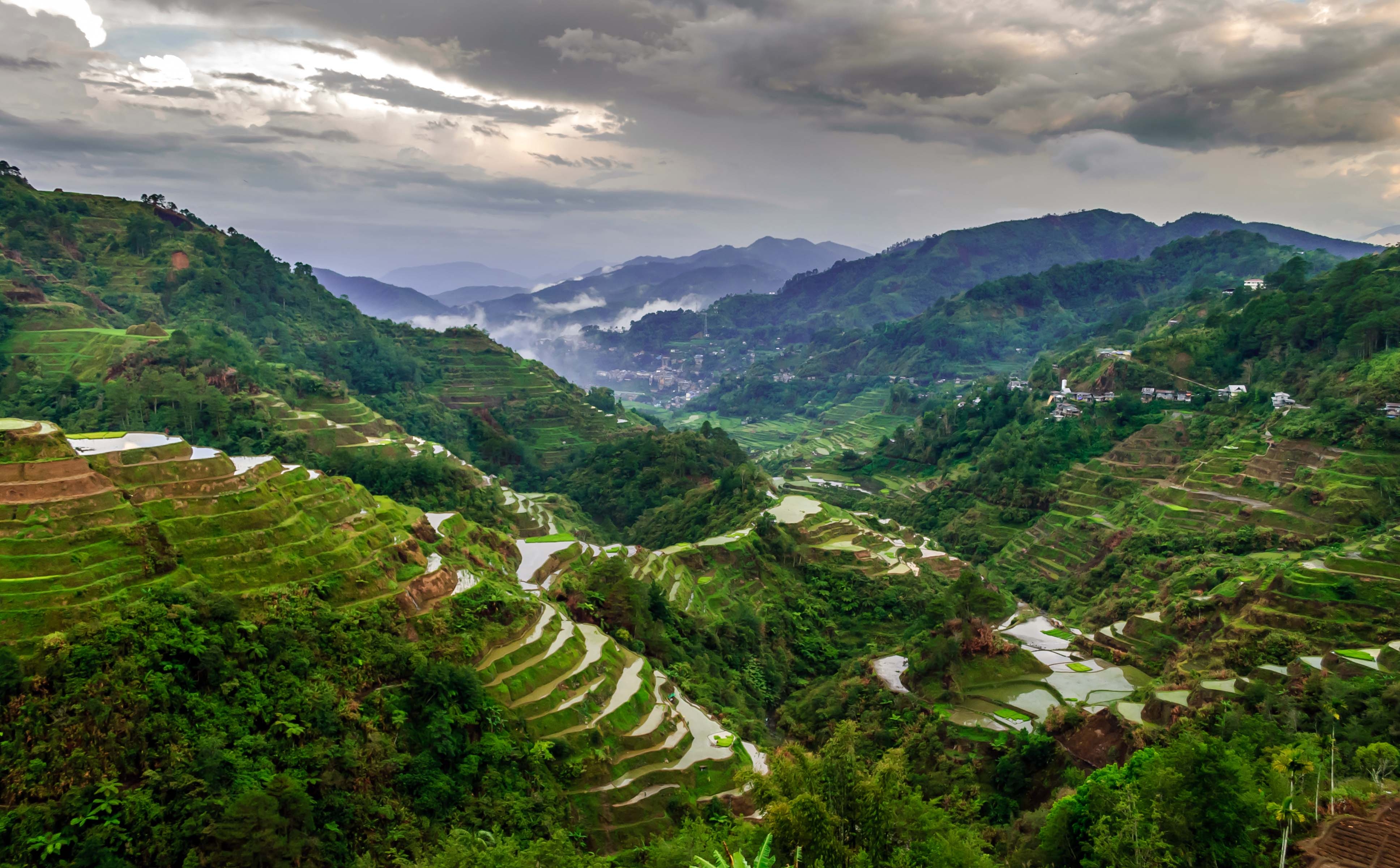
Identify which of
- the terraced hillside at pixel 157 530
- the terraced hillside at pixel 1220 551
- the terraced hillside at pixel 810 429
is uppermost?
the terraced hillside at pixel 157 530

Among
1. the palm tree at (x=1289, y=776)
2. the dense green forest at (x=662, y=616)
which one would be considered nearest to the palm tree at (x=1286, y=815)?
the palm tree at (x=1289, y=776)

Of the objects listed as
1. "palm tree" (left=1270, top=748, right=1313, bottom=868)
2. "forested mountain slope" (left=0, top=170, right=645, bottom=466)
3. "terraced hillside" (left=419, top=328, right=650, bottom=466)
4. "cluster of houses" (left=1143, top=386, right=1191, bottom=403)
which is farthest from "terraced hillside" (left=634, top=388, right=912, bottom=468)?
"palm tree" (left=1270, top=748, right=1313, bottom=868)

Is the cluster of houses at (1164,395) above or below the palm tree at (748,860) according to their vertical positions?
above

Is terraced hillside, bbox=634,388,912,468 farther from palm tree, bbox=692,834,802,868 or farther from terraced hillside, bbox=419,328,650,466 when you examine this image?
palm tree, bbox=692,834,802,868

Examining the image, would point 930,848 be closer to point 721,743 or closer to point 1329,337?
point 721,743

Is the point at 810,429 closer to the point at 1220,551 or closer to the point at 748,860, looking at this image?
the point at 1220,551

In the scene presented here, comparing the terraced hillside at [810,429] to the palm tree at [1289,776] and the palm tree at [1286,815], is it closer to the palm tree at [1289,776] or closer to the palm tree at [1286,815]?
the palm tree at [1289,776]

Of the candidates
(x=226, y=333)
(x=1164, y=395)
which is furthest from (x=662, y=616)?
(x=1164, y=395)

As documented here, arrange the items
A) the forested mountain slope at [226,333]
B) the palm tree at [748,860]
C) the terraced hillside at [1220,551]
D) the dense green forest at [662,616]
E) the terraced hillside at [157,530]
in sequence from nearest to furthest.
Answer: the palm tree at [748,860], the dense green forest at [662,616], the terraced hillside at [157,530], the terraced hillside at [1220,551], the forested mountain slope at [226,333]
